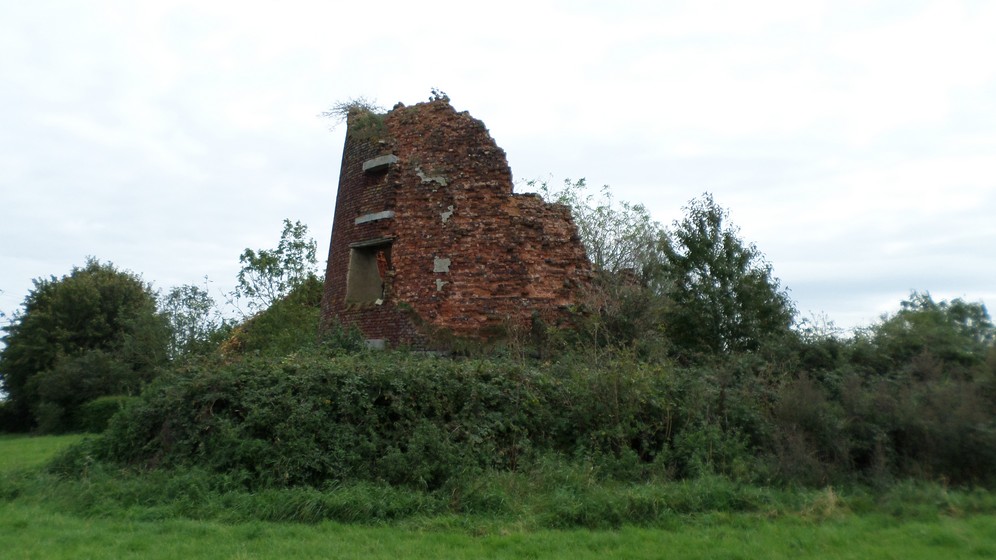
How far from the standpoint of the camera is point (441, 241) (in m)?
14.8

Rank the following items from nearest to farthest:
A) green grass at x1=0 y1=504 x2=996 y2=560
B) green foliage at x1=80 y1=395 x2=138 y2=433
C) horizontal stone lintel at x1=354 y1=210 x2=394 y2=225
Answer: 1. green grass at x1=0 y1=504 x2=996 y2=560
2. horizontal stone lintel at x1=354 y1=210 x2=394 y2=225
3. green foliage at x1=80 y1=395 x2=138 y2=433

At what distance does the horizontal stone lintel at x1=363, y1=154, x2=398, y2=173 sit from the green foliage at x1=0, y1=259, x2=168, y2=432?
49.7ft

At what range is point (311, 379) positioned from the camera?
33.1ft

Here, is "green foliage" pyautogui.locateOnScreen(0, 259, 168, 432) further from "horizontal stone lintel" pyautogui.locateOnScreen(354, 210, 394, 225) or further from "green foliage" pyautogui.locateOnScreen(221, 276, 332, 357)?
"horizontal stone lintel" pyautogui.locateOnScreen(354, 210, 394, 225)

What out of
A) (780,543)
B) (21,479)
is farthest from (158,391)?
(780,543)

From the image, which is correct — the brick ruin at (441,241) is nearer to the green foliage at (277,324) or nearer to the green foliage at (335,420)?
the green foliage at (335,420)

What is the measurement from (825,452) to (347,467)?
580cm

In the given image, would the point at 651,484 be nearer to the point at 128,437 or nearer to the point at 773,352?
the point at 773,352

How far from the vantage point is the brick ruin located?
1442 centimetres

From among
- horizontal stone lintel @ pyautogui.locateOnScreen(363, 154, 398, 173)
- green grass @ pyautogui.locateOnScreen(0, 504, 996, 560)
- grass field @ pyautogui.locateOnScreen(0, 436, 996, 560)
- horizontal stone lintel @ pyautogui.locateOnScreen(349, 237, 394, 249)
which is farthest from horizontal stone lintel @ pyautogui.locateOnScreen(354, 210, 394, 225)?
green grass @ pyautogui.locateOnScreen(0, 504, 996, 560)

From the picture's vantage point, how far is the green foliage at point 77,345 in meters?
28.8

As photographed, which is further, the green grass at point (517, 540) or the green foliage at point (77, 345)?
the green foliage at point (77, 345)

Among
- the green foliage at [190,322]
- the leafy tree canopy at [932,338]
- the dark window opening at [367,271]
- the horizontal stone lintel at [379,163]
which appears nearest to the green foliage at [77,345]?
the green foliage at [190,322]

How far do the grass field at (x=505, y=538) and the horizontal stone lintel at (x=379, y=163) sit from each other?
8.59m
